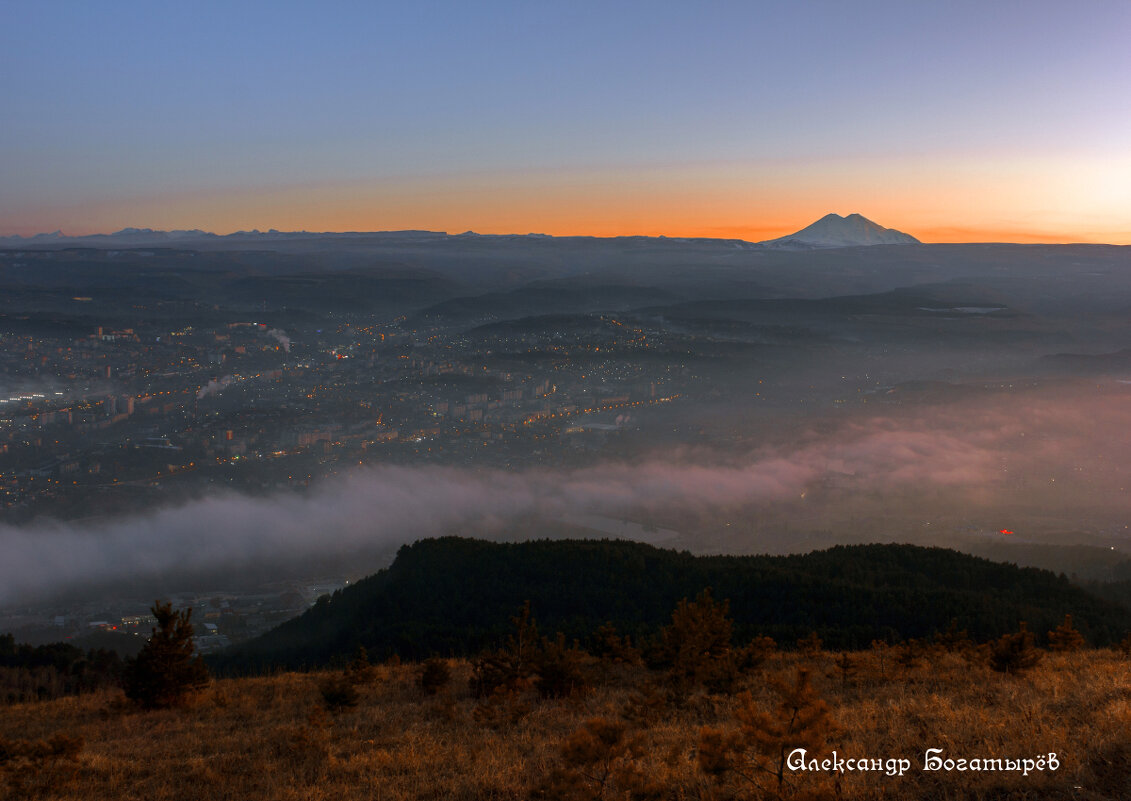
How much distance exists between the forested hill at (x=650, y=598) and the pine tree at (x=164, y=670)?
1840 centimetres

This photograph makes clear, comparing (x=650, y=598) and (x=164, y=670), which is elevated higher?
(x=164, y=670)

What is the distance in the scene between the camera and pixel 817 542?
189 m

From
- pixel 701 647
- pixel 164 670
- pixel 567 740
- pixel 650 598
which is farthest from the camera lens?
pixel 650 598

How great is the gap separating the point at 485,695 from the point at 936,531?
19638 centimetres

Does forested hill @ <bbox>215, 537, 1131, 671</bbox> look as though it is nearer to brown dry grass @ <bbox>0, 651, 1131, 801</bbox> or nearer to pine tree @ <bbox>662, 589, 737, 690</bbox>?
pine tree @ <bbox>662, 589, 737, 690</bbox>

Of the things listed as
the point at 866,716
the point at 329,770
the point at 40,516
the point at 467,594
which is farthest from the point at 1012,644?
the point at 40,516

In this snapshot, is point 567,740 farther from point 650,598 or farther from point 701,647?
point 650,598

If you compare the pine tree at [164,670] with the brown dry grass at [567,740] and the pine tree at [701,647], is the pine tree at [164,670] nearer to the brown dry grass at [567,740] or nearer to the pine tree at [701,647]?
the brown dry grass at [567,740]

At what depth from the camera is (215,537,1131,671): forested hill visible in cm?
4262

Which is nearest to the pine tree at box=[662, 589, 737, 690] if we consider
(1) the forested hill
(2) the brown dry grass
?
(2) the brown dry grass

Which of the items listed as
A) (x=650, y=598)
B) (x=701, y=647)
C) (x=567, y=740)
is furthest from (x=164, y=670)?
(x=650, y=598)

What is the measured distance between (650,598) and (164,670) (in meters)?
43.1

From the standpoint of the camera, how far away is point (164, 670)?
1883 centimetres

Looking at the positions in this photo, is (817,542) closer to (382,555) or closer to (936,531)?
(936,531)
